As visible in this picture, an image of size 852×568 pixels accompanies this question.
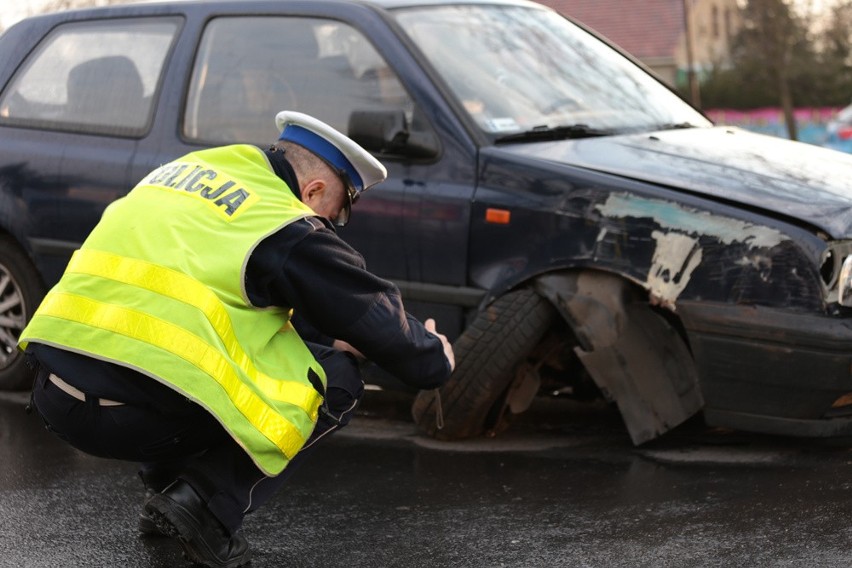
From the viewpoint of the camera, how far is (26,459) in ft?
16.3

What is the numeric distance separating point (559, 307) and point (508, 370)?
0.30m

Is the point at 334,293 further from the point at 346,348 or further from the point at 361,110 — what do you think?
the point at 361,110

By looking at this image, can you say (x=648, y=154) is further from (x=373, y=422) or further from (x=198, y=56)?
(x=198, y=56)

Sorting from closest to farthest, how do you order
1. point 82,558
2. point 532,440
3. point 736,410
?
1. point 82,558
2. point 736,410
3. point 532,440

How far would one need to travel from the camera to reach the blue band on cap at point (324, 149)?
3.44 m

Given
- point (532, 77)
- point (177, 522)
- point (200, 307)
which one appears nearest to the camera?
point (200, 307)

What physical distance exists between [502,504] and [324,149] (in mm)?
1437

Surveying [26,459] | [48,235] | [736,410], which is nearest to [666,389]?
[736,410]

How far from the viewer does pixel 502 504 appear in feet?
14.0

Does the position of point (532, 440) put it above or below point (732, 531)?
below

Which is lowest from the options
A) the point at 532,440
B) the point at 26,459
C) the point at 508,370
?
the point at 26,459

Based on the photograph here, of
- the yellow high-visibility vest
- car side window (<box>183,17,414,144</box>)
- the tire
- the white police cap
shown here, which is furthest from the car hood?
the tire

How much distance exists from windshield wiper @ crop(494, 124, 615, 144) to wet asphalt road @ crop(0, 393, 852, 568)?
1.15 meters

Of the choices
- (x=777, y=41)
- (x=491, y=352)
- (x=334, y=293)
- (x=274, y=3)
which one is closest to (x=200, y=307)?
(x=334, y=293)
